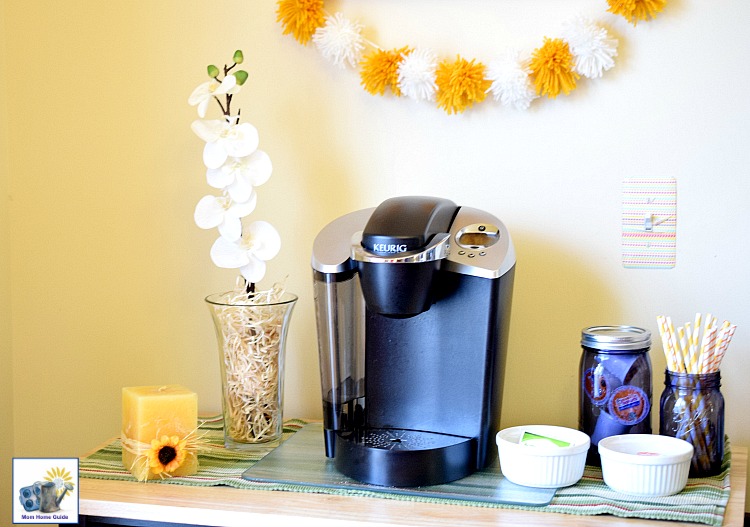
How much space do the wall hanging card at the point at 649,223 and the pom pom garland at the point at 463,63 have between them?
0.19 metres

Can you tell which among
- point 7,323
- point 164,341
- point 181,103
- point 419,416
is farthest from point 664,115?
point 7,323

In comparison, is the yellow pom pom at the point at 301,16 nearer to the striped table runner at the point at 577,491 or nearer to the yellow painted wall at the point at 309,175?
the yellow painted wall at the point at 309,175

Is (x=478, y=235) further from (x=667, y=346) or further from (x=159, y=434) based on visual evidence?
(x=159, y=434)

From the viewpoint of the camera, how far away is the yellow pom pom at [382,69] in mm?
1283

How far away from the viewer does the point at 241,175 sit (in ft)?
4.05

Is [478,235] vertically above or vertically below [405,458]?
above

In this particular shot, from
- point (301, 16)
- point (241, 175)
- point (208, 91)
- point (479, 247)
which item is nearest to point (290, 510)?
point (479, 247)

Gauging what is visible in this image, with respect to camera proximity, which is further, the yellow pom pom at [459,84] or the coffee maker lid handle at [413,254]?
the yellow pom pom at [459,84]

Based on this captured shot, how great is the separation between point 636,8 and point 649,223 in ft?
1.03

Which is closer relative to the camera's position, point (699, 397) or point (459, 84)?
point (699, 397)

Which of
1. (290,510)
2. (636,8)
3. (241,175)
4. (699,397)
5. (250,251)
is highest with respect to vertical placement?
(636,8)

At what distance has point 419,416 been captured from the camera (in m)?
1.11

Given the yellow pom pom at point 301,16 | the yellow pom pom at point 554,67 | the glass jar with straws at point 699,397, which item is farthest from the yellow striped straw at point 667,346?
the yellow pom pom at point 301,16
